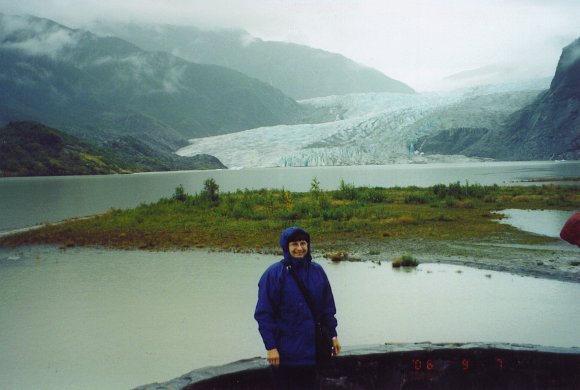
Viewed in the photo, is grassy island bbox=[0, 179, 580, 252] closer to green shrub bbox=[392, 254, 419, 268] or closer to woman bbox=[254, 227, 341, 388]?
green shrub bbox=[392, 254, 419, 268]

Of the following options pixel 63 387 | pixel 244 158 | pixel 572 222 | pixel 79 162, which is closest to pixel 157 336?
pixel 63 387

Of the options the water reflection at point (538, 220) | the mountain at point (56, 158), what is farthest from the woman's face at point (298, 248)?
the mountain at point (56, 158)

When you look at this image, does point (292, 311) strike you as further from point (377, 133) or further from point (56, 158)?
point (56, 158)

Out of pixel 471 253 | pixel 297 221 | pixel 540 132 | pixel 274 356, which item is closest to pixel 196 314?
pixel 274 356

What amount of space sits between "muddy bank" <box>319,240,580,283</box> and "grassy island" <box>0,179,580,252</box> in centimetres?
80

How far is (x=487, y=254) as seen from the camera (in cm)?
1397

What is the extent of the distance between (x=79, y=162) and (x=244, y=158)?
118 ft

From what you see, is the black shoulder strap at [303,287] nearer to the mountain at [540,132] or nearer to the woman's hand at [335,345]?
the woman's hand at [335,345]

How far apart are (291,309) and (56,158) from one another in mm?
120679

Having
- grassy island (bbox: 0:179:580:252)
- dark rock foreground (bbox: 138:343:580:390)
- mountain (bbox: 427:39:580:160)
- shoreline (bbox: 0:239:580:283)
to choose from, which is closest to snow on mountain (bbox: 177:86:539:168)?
mountain (bbox: 427:39:580:160)

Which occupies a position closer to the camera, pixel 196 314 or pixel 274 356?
pixel 274 356

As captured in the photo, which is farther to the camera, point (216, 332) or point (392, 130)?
point (392, 130)

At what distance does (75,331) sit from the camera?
844 centimetres

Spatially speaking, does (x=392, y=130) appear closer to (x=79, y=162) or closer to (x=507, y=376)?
(x=79, y=162)
